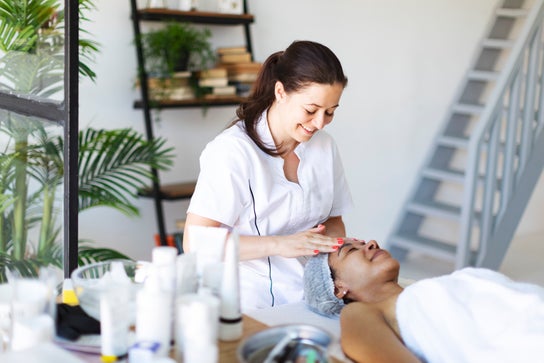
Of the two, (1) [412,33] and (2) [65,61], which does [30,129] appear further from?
(1) [412,33]

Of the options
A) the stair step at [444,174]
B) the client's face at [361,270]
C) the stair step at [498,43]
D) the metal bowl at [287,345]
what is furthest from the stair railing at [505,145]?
the metal bowl at [287,345]

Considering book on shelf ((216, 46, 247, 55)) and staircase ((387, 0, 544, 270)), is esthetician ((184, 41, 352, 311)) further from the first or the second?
staircase ((387, 0, 544, 270))

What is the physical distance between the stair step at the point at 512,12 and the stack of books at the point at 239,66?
206 centimetres

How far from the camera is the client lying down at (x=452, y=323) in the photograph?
1825 millimetres

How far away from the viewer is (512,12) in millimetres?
5332

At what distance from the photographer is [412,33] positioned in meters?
5.28

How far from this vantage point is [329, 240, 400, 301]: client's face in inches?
88.4

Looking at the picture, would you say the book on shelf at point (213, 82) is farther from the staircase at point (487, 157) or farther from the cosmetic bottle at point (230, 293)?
the cosmetic bottle at point (230, 293)

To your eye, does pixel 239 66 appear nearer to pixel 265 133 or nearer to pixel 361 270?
pixel 265 133

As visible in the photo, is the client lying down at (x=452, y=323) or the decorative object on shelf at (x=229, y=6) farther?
the decorative object on shelf at (x=229, y=6)

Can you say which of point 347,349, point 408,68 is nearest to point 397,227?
point 408,68

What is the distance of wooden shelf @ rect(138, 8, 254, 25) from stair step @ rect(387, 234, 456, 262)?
1.85 metres

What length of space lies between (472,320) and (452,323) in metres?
0.05

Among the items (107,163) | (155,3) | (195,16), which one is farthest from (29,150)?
(195,16)
